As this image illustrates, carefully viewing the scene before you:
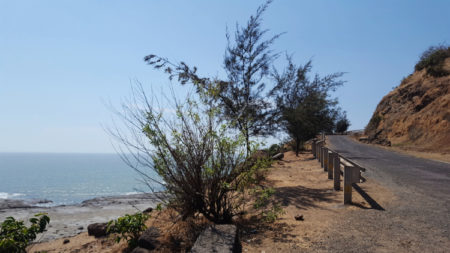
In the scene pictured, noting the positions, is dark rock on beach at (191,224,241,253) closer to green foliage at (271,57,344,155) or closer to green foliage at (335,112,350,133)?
green foliage at (271,57,344,155)

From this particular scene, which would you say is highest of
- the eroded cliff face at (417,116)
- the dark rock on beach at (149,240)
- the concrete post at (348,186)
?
the eroded cliff face at (417,116)

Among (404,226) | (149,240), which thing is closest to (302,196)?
(404,226)

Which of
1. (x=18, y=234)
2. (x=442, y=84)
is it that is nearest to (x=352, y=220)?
(x=18, y=234)

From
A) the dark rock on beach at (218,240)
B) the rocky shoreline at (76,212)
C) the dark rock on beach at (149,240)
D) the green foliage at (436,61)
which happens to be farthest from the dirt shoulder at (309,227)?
the green foliage at (436,61)

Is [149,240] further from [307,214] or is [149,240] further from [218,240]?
[307,214]

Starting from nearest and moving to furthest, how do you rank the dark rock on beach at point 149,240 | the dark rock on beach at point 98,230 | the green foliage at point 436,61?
the dark rock on beach at point 149,240 < the dark rock on beach at point 98,230 < the green foliage at point 436,61

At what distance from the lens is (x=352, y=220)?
5.37m

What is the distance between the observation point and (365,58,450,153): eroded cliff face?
24.8m

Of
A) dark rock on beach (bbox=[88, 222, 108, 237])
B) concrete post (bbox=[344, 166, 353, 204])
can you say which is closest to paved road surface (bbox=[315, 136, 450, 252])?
concrete post (bbox=[344, 166, 353, 204])

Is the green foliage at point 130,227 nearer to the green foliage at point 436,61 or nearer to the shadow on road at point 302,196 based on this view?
the shadow on road at point 302,196

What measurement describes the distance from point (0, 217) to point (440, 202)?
2384cm

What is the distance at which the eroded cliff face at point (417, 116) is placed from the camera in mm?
24781

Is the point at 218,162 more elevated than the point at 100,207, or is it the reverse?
the point at 218,162

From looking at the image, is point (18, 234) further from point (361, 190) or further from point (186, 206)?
point (361, 190)
